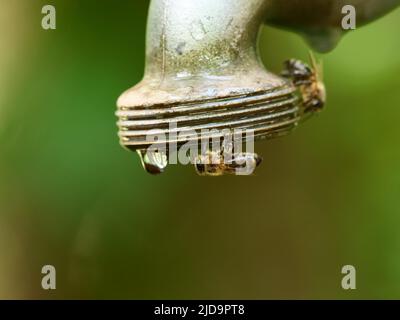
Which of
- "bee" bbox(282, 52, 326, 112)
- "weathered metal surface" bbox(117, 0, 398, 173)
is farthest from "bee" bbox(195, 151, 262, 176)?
"bee" bbox(282, 52, 326, 112)

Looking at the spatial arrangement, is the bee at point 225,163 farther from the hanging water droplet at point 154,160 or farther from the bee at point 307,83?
the bee at point 307,83

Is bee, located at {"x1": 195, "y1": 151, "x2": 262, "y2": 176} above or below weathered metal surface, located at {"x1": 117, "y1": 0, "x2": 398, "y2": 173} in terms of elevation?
below

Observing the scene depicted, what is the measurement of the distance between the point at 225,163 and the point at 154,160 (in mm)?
48

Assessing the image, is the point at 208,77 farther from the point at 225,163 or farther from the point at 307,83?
the point at 307,83

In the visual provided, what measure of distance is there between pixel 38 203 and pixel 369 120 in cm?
62

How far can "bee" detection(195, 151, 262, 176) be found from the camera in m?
0.42

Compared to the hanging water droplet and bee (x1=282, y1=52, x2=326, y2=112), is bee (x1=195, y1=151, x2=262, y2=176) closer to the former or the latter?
the hanging water droplet

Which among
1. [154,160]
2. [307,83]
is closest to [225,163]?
[154,160]

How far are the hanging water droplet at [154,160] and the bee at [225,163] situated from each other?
0.02 metres

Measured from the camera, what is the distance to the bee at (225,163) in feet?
1.37

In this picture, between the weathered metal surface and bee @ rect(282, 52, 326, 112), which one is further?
bee @ rect(282, 52, 326, 112)

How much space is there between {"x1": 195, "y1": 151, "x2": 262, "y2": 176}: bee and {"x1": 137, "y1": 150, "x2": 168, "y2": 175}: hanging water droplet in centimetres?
2

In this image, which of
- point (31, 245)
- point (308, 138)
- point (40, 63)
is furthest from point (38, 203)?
point (308, 138)

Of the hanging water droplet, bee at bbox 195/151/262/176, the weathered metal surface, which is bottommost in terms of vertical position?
bee at bbox 195/151/262/176
